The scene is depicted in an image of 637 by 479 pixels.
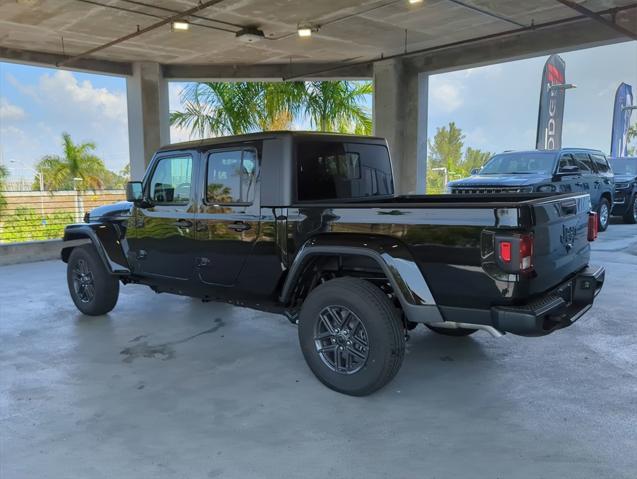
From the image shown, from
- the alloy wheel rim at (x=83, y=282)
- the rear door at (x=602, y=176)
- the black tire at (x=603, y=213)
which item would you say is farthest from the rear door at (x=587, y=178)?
the alloy wheel rim at (x=83, y=282)

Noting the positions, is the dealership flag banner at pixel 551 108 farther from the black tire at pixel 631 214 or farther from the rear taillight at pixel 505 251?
the rear taillight at pixel 505 251

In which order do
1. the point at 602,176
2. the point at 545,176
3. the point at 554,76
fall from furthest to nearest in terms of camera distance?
the point at 554,76 < the point at 602,176 < the point at 545,176

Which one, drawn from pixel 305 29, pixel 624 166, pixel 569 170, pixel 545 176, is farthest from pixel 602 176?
A: pixel 305 29

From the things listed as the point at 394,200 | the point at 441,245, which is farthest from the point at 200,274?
the point at 441,245

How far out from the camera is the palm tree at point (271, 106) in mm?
13422

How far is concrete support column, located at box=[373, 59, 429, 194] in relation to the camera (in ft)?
34.7

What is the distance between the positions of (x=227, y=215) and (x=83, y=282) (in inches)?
89.5

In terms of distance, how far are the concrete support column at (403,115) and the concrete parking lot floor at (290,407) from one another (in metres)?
6.23

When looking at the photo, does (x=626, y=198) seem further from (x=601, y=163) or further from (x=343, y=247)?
(x=343, y=247)

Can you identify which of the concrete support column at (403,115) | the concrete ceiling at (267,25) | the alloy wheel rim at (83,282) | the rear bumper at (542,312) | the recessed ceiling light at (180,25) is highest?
the concrete ceiling at (267,25)

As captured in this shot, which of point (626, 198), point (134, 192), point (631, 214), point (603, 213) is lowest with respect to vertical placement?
point (631, 214)

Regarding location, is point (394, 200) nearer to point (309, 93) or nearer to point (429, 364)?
point (429, 364)

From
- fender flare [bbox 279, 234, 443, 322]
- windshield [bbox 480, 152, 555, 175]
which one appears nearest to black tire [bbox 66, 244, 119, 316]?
fender flare [bbox 279, 234, 443, 322]

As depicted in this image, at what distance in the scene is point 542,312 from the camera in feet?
9.05
